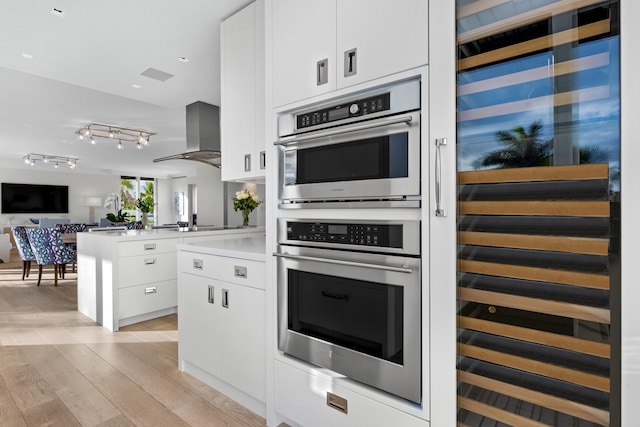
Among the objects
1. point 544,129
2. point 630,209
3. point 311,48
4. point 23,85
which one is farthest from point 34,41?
point 630,209

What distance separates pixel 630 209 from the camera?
2.98 feet

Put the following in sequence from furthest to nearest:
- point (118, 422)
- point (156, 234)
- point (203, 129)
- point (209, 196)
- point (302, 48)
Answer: point (209, 196), point (203, 129), point (156, 234), point (118, 422), point (302, 48)

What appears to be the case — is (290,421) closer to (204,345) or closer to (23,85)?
(204,345)

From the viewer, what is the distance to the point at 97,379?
7.45 feet

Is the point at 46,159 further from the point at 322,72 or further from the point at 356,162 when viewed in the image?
the point at 356,162

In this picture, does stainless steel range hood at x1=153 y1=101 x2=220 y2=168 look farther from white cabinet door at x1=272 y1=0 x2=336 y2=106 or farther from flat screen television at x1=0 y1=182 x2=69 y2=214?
flat screen television at x1=0 y1=182 x2=69 y2=214

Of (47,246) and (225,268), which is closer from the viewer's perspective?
(225,268)

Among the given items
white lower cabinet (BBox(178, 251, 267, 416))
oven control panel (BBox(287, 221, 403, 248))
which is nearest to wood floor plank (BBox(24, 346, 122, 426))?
white lower cabinet (BBox(178, 251, 267, 416))

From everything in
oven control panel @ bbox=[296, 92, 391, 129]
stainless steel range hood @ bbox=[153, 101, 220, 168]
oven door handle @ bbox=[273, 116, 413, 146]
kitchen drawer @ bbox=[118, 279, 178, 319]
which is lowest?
kitchen drawer @ bbox=[118, 279, 178, 319]

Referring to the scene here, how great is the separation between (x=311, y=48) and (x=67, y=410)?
2254 mm

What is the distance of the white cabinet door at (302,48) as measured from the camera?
150 cm

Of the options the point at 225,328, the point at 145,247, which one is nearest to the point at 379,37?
the point at 225,328

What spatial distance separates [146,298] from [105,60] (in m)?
2.23

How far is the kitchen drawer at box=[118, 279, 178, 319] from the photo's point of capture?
335 cm
